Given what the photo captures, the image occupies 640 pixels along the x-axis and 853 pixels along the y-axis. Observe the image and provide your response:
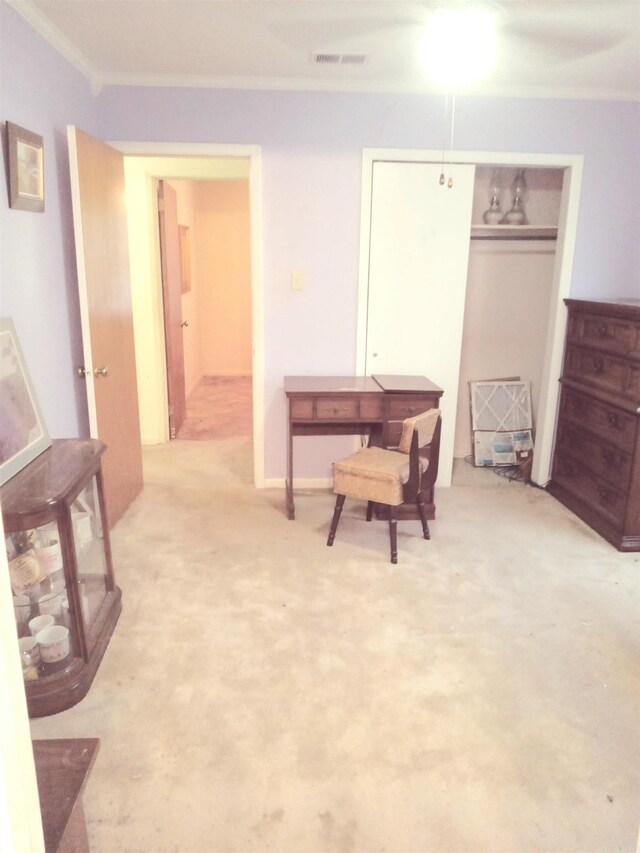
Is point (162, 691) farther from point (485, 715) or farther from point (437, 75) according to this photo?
point (437, 75)

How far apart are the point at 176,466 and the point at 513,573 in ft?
7.94

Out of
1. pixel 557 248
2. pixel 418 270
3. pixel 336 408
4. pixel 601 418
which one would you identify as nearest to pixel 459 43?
pixel 418 270

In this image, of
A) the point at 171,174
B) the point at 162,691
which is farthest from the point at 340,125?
the point at 162,691

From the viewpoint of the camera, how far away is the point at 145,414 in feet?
15.4

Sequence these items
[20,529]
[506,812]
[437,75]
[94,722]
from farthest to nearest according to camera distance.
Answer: [437,75] < [94,722] < [20,529] < [506,812]

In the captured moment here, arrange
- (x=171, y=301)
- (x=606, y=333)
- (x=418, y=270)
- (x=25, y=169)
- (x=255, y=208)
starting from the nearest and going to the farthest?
1. (x=25, y=169)
2. (x=606, y=333)
3. (x=255, y=208)
4. (x=418, y=270)
5. (x=171, y=301)

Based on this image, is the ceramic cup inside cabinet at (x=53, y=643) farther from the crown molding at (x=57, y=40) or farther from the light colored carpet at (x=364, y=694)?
the crown molding at (x=57, y=40)

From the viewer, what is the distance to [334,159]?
11.2ft

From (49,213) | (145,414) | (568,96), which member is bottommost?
(145,414)

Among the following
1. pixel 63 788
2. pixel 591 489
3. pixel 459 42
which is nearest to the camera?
pixel 63 788

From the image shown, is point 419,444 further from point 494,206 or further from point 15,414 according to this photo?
point 494,206

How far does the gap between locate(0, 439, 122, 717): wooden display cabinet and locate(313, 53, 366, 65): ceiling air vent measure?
2165 mm

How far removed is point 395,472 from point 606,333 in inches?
56.8

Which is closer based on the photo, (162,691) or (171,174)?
(162,691)
